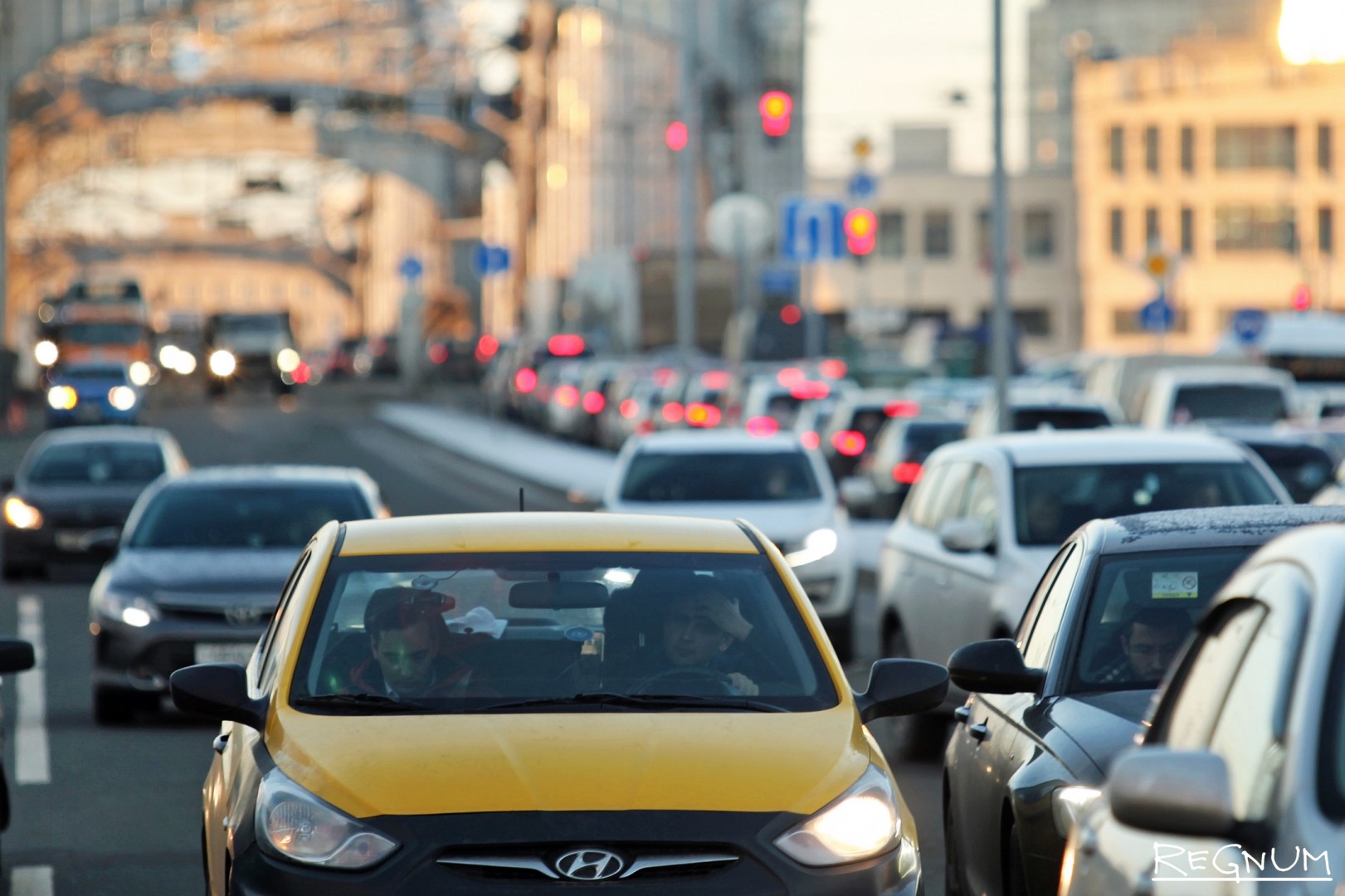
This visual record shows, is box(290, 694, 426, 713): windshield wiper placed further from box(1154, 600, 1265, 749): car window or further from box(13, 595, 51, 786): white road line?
box(13, 595, 51, 786): white road line

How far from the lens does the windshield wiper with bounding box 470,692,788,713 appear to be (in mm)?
6352

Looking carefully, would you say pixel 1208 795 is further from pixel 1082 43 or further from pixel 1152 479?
pixel 1082 43

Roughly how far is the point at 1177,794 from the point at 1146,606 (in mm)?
3798

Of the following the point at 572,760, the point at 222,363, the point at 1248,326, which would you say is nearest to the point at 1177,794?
the point at 572,760

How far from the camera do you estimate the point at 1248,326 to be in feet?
165

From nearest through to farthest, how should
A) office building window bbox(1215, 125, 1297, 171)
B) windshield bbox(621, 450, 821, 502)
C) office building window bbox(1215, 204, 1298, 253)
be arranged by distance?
windshield bbox(621, 450, 821, 502) < office building window bbox(1215, 125, 1297, 171) < office building window bbox(1215, 204, 1298, 253)

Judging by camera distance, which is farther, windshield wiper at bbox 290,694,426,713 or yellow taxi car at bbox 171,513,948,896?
windshield wiper at bbox 290,694,426,713

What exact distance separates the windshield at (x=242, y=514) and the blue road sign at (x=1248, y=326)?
3652cm

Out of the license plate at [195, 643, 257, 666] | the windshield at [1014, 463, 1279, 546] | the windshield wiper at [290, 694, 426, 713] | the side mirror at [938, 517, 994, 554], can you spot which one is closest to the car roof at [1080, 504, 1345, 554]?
the windshield wiper at [290, 694, 426, 713]

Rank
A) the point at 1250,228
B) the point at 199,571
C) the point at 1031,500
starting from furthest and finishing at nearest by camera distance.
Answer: the point at 1250,228
the point at 199,571
the point at 1031,500

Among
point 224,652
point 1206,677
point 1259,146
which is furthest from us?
point 1259,146

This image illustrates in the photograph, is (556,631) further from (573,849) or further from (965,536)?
(965,536)

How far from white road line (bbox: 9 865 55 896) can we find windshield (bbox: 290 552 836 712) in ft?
9.37
